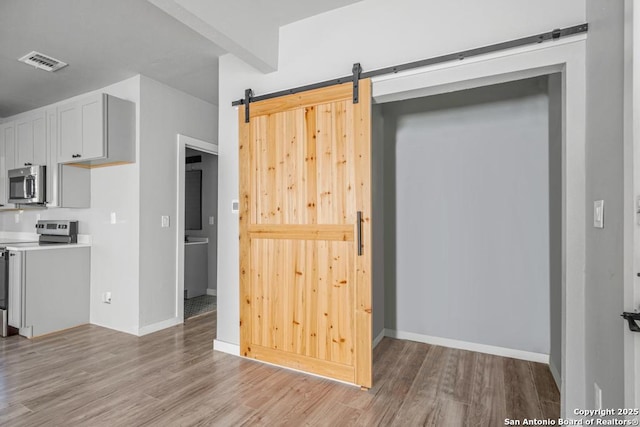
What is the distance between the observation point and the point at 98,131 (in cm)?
331

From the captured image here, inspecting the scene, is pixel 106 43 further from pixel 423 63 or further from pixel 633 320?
pixel 633 320

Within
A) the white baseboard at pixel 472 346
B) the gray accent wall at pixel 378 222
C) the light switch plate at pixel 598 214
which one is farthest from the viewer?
the gray accent wall at pixel 378 222

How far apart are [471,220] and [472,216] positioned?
4 centimetres

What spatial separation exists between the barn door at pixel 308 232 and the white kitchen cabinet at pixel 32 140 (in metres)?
2.66

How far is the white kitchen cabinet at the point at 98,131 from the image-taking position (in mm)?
3287

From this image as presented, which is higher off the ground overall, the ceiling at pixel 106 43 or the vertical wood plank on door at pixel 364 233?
the ceiling at pixel 106 43

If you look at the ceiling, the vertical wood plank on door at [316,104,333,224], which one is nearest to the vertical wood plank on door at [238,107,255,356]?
the vertical wood plank on door at [316,104,333,224]

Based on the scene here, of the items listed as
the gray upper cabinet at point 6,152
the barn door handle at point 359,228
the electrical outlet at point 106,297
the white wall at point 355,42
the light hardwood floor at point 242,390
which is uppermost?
the white wall at point 355,42

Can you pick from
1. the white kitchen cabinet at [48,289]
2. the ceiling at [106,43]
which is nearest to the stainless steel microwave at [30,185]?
the white kitchen cabinet at [48,289]

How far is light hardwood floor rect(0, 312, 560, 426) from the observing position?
198cm

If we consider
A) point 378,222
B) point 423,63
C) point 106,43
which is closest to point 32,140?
point 106,43

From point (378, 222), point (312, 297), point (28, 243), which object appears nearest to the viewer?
point (312, 297)

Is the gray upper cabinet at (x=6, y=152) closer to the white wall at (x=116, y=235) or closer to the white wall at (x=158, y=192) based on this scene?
the white wall at (x=116, y=235)

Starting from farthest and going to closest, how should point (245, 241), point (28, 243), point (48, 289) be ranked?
point (28, 243)
point (48, 289)
point (245, 241)
